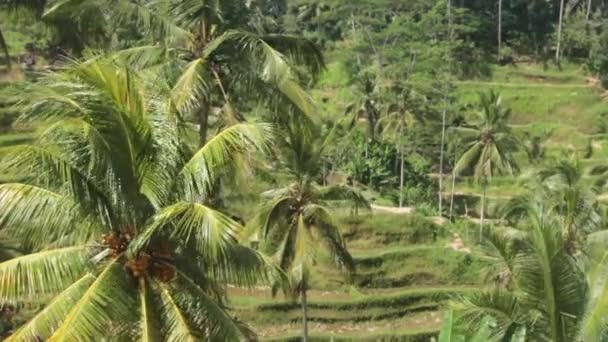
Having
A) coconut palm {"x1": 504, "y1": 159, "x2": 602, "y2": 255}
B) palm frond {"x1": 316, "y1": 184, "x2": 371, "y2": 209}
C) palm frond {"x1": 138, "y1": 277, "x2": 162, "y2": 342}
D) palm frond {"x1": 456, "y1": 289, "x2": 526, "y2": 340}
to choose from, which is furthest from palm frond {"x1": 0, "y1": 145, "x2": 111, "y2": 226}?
coconut palm {"x1": 504, "y1": 159, "x2": 602, "y2": 255}

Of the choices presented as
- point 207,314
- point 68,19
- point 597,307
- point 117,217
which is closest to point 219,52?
point 68,19

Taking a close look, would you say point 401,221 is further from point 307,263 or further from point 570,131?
point 570,131

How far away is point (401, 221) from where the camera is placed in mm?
31938

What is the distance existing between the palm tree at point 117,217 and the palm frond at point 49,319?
11 millimetres

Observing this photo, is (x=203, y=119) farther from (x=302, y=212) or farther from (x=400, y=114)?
(x=400, y=114)

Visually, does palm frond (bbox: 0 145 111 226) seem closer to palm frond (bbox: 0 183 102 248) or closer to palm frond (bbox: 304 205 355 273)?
palm frond (bbox: 0 183 102 248)

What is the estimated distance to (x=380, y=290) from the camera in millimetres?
29000

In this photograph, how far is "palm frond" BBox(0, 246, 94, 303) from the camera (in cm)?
812

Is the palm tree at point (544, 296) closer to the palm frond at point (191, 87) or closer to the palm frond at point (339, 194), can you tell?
the palm frond at point (191, 87)

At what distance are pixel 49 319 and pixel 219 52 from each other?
221 inches

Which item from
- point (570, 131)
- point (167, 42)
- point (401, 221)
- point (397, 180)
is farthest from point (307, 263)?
point (570, 131)

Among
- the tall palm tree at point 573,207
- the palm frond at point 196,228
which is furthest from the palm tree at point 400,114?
the palm frond at point 196,228

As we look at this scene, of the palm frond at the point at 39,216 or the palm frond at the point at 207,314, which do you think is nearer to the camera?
the palm frond at the point at 39,216

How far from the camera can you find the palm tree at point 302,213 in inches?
700
